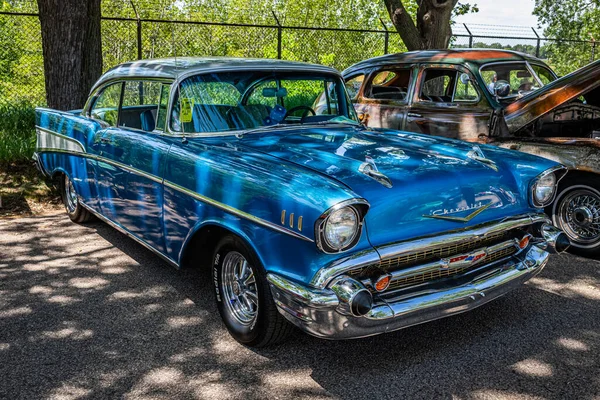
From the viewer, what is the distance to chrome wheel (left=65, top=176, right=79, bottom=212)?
235 inches

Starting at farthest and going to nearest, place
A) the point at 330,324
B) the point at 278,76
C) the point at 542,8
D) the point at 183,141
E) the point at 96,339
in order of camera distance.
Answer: the point at 542,8 → the point at 278,76 → the point at 183,141 → the point at 96,339 → the point at 330,324

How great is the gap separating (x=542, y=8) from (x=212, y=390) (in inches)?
1216

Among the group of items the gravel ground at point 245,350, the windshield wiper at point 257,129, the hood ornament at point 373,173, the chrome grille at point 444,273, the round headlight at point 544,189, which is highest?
the windshield wiper at point 257,129

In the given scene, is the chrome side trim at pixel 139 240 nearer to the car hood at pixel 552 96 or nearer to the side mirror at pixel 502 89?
the car hood at pixel 552 96

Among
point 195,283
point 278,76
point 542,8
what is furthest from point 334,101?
point 542,8

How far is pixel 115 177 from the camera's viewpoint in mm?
4605

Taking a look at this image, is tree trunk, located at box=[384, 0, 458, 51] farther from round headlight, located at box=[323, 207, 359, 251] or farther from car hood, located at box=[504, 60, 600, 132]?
round headlight, located at box=[323, 207, 359, 251]

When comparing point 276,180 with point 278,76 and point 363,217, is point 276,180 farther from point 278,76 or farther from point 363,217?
point 278,76

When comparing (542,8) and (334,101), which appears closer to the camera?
(334,101)

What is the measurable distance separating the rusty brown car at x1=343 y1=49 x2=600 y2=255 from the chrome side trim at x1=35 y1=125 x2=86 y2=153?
11.2ft

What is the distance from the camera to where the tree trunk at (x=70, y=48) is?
7.32 meters

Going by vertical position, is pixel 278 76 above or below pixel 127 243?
above

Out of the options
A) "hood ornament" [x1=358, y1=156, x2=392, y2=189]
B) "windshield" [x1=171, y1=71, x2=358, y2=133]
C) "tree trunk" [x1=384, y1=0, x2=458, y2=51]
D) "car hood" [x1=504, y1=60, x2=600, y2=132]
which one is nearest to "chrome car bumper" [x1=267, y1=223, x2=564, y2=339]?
"hood ornament" [x1=358, y1=156, x2=392, y2=189]

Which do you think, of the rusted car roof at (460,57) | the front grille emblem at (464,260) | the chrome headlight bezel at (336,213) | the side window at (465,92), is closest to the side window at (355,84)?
the rusted car roof at (460,57)
